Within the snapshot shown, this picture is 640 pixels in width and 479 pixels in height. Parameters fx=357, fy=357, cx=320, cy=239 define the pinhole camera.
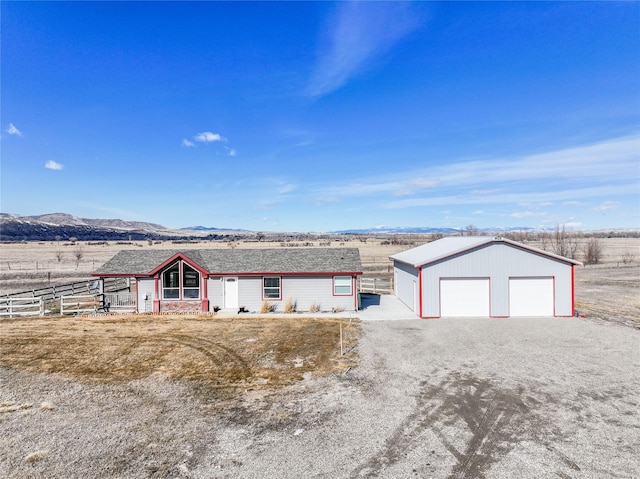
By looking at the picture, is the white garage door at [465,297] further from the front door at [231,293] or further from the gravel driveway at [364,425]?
the front door at [231,293]

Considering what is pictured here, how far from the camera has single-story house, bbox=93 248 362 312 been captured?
896 inches

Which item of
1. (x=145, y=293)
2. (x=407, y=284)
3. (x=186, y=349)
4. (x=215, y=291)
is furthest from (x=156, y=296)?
(x=407, y=284)

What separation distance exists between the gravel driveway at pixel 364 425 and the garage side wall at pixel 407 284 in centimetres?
915

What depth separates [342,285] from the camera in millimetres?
22953

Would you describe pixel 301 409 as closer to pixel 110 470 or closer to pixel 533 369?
pixel 110 470

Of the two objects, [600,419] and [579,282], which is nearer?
[600,419]

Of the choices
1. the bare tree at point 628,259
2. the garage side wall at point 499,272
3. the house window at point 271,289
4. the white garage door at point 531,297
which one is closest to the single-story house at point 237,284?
the house window at point 271,289

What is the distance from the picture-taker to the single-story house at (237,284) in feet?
74.7

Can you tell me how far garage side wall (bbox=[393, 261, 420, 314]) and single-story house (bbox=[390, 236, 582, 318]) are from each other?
1.20 metres

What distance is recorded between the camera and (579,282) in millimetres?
35125

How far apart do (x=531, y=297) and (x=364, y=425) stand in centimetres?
1678

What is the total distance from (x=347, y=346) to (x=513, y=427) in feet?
25.0

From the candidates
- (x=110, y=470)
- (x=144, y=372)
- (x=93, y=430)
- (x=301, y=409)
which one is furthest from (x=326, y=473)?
(x=144, y=372)

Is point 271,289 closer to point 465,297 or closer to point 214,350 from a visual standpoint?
point 214,350
